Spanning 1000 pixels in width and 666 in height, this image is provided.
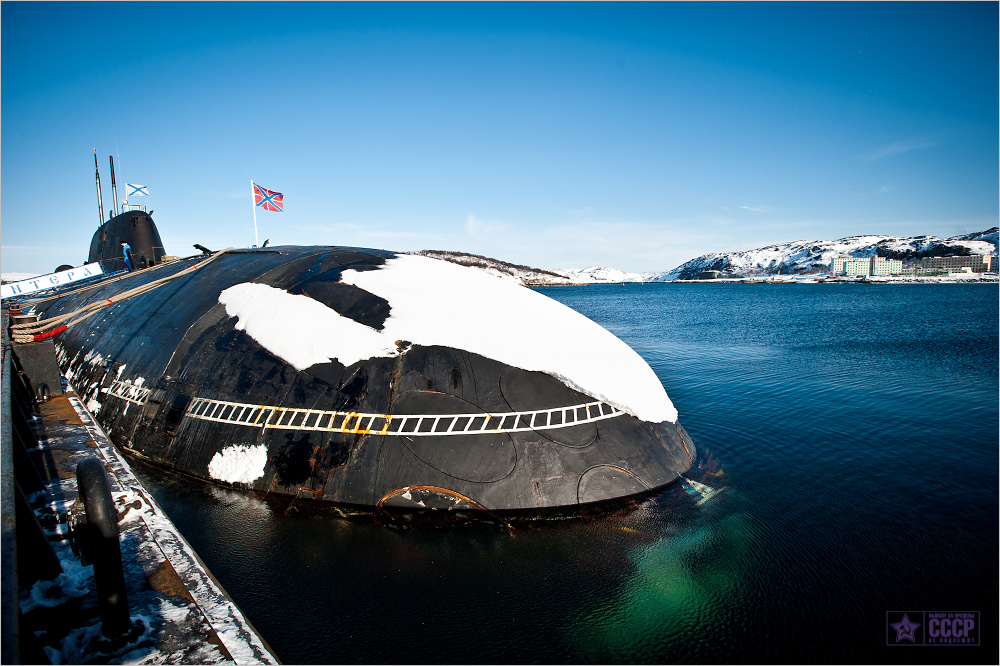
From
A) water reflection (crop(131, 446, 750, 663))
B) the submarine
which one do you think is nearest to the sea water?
water reflection (crop(131, 446, 750, 663))

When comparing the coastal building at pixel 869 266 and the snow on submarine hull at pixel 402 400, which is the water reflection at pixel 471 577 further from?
the coastal building at pixel 869 266

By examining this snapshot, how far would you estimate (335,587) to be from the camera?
209 inches

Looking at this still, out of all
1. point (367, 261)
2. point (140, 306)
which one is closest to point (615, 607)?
point (367, 261)

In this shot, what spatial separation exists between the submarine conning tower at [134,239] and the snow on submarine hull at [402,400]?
1162 cm

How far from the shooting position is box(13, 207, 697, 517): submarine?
6.21m

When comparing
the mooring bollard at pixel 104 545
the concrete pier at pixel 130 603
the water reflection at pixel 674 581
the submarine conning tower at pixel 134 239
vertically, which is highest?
the submarine conning tower at pixel 134 239

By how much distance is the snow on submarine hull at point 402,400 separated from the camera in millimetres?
6211

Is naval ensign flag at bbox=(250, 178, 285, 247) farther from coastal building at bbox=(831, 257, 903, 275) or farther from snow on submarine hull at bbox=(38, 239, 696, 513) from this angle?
coastal building at bbox=(831, 257, 903, 275)

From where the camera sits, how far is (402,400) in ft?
21.4

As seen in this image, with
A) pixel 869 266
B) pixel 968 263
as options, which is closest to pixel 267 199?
pixel 968 263

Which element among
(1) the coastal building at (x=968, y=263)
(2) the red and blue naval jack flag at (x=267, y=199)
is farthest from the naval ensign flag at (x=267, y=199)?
(1) the coastal building at (x=968, y=263)

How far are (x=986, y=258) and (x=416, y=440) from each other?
187 m

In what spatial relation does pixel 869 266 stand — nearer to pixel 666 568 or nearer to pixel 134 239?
pixel 134 239

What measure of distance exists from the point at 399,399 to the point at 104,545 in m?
3.75
